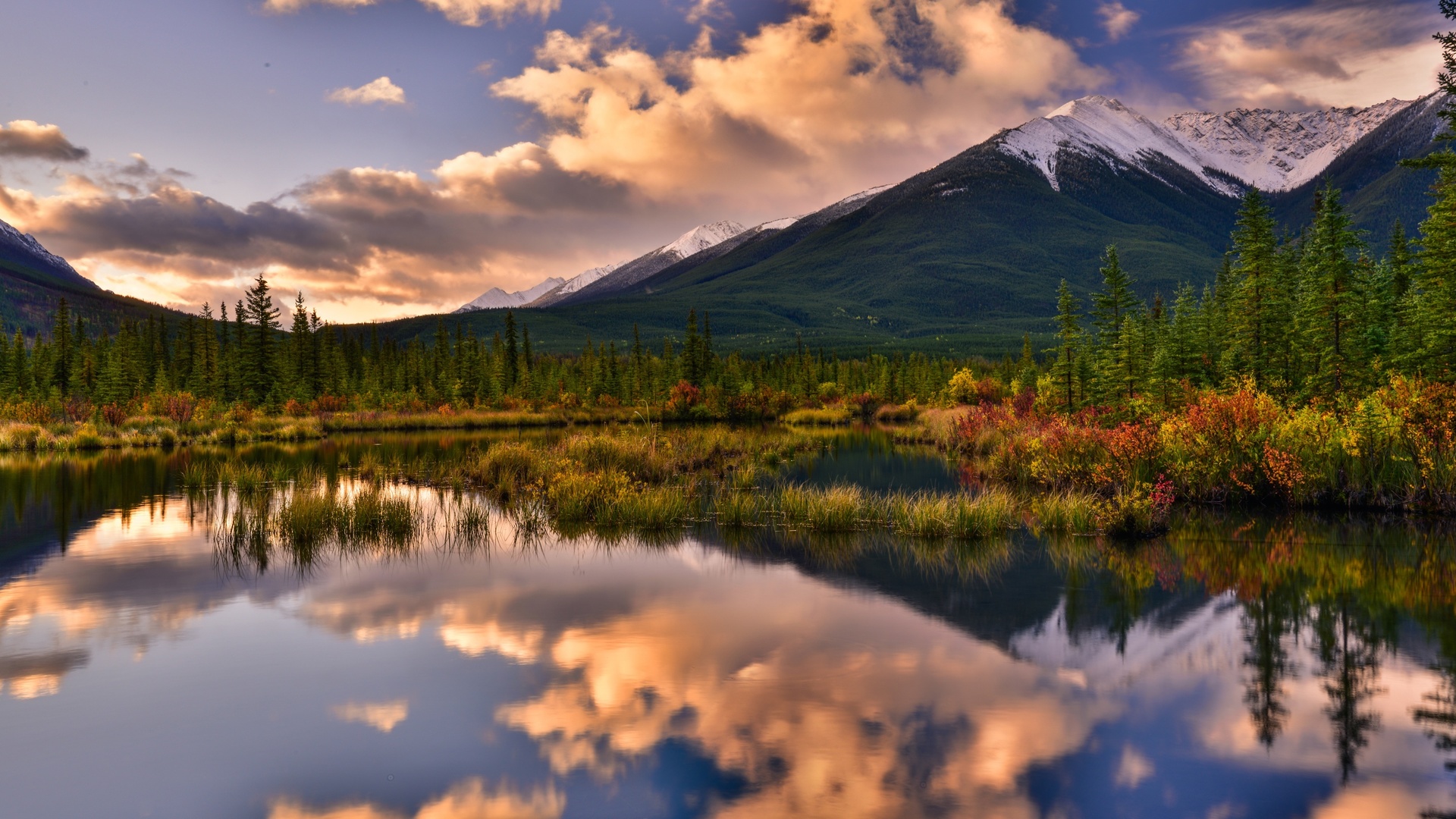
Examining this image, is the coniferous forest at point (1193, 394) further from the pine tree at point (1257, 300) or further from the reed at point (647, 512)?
the reed at point (647, 512)

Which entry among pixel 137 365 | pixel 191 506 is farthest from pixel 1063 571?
pixel 137 365

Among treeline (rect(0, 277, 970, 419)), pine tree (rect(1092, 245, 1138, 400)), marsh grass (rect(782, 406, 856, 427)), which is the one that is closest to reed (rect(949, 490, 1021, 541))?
pine tree (rect(1092, 245, 1138, 400))

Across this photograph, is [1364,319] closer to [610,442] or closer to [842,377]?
[610,442]

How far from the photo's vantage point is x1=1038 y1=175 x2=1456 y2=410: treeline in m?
24.4

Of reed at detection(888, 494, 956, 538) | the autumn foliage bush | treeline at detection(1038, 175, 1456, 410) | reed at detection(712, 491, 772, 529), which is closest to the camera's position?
reed at detection(888, 494, 956, 538)

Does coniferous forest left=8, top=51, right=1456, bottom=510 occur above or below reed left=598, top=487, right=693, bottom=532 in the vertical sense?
above

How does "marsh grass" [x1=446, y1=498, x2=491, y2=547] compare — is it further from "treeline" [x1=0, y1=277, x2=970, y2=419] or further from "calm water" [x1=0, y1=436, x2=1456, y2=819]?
"treeline" [x1=0, y1=277, x2=970, y2=419]

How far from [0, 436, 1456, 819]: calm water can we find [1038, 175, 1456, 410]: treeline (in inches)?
357

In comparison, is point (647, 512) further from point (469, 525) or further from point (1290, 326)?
point (1290, 326)

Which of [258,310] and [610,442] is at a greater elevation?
[258,310]

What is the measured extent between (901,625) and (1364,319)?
25.4 meters

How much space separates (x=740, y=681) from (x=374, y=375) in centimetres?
8558

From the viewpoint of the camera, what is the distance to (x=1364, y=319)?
28.2m

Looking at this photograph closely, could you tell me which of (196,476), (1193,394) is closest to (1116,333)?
(1193,394)
